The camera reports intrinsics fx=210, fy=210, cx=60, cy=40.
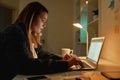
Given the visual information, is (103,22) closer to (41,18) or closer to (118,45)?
(118,45)

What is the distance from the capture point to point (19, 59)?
1363 mm

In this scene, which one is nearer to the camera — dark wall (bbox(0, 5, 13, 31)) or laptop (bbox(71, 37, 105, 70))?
laptop (bbox(71, 37, 105, 70))

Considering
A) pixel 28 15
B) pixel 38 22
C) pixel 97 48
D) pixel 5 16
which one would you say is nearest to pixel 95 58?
pixel 97 48

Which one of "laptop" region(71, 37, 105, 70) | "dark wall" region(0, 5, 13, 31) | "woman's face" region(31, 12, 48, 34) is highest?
"dark wall" region(0, 5, 13, 31)

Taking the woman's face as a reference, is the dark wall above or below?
above

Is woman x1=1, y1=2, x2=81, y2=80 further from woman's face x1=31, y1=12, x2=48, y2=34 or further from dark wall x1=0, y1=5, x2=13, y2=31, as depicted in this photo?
dark wall x1=0, y1=5, x2=13, y2=31

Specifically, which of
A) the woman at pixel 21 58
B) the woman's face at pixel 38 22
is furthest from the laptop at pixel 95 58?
the woman's face at pixel 38 22

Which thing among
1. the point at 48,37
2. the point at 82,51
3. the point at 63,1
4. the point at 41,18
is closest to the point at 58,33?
the point at 48,37

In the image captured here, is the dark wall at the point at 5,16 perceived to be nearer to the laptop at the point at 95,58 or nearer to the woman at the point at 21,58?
the laptop at the point at 95,58

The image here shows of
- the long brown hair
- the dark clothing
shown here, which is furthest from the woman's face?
the dark clothing

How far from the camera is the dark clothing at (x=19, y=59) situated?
1372 millimetres

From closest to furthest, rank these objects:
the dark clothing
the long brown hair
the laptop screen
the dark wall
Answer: the dark clothing, the long brown hair, the laptop screen, the dark wall

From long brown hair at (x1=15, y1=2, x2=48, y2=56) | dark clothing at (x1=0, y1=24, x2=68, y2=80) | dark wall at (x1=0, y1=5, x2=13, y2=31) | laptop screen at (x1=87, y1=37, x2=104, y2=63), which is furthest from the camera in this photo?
dark wall at (x1=0, y1=5, x2=13, y2=31)

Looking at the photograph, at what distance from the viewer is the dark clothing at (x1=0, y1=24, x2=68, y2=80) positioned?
4.50 ft
